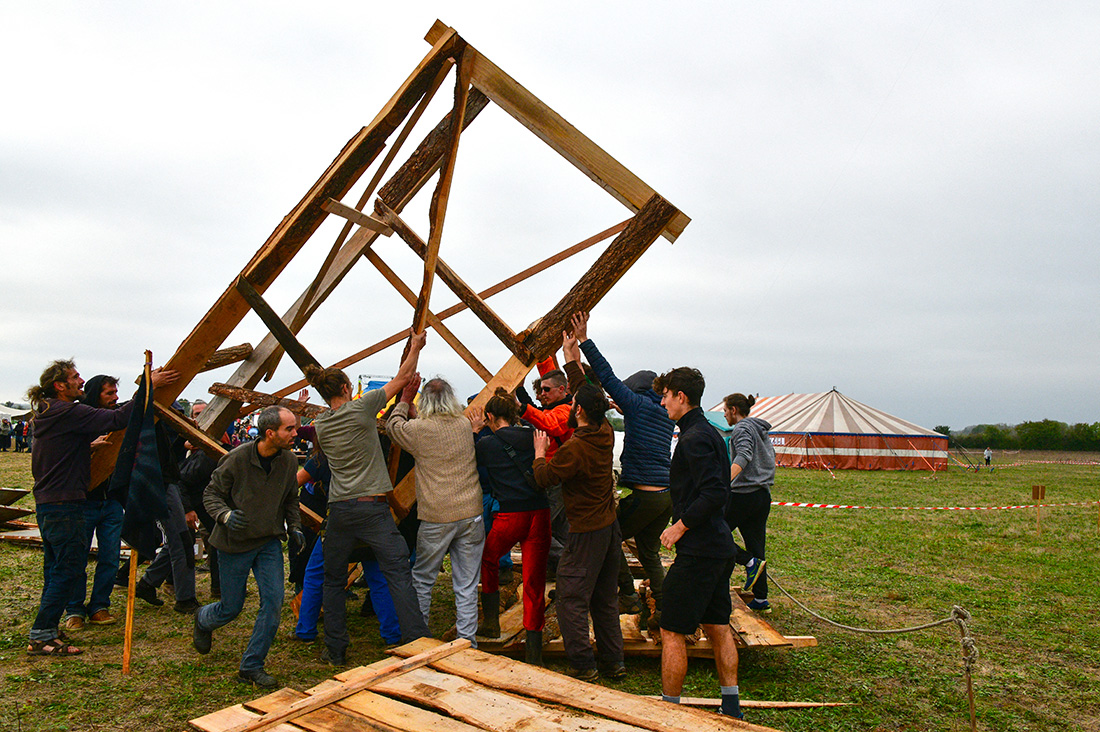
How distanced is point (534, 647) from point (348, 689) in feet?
6.32

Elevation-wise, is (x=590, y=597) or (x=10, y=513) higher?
(x=590, y=597)

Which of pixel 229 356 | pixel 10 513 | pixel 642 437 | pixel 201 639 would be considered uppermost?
pixel 229 356

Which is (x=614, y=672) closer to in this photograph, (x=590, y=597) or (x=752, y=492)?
(x=590, y=597)

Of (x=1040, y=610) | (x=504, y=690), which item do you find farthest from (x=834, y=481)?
(x=504, y=690)

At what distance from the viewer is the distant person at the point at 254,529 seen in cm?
436

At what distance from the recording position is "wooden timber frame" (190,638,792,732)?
→ 276 cm

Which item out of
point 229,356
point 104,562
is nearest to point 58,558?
point 104,562

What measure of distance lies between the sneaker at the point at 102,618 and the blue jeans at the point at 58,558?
0.66 m

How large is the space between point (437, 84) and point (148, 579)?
16.9 feet

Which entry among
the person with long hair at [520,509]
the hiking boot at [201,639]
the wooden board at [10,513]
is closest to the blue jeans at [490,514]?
the person with long hair at [520,509]

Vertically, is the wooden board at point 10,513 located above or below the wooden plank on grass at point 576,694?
below

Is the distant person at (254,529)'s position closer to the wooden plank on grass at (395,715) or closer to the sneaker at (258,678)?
the sneaker at (258,678)

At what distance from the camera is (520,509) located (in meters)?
4.91

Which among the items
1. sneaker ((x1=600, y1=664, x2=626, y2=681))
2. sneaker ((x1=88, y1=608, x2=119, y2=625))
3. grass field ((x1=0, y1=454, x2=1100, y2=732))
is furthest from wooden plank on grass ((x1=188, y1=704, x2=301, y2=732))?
sneaker ((x1=88, y1=608, x2=119, y2=625))
